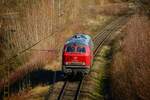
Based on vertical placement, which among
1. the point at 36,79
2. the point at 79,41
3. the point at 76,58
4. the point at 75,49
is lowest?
the point at 36,79

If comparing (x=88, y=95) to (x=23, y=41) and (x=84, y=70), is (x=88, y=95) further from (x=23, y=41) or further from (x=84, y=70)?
(x=23, y=41)

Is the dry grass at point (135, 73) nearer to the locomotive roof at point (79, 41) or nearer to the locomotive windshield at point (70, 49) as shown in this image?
the locomotive roof at point (79, 41)

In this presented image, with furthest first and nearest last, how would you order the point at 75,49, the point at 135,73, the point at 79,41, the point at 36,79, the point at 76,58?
1. the point at 36,79
2. the point at 79,41
3. the point at 75,49
4. the point at 76,58
5. the point at 135,73

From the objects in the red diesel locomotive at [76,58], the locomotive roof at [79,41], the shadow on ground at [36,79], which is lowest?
the shadow on ground at [36,79]

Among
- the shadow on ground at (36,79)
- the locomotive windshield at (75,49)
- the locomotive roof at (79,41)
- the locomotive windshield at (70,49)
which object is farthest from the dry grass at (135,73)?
the shadow on ground at (36,79)

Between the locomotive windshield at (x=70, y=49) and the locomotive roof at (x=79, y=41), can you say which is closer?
the locomotive windshield at (x=70, y=49)

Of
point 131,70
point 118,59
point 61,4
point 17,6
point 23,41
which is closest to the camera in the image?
point 131,70

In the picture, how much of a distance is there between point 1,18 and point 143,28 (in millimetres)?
12854

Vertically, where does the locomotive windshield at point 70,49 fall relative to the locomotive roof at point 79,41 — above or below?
below

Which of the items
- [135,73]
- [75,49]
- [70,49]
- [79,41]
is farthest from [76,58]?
[135,73]

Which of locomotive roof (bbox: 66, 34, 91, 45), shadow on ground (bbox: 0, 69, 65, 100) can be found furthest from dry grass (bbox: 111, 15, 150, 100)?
shadow on ground (bbox: 0, 69, 65, 100)

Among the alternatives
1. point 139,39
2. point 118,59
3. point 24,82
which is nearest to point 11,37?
point 24,82

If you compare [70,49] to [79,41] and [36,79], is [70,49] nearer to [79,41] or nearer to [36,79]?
[79,41]

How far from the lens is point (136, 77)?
18688 millimetres
